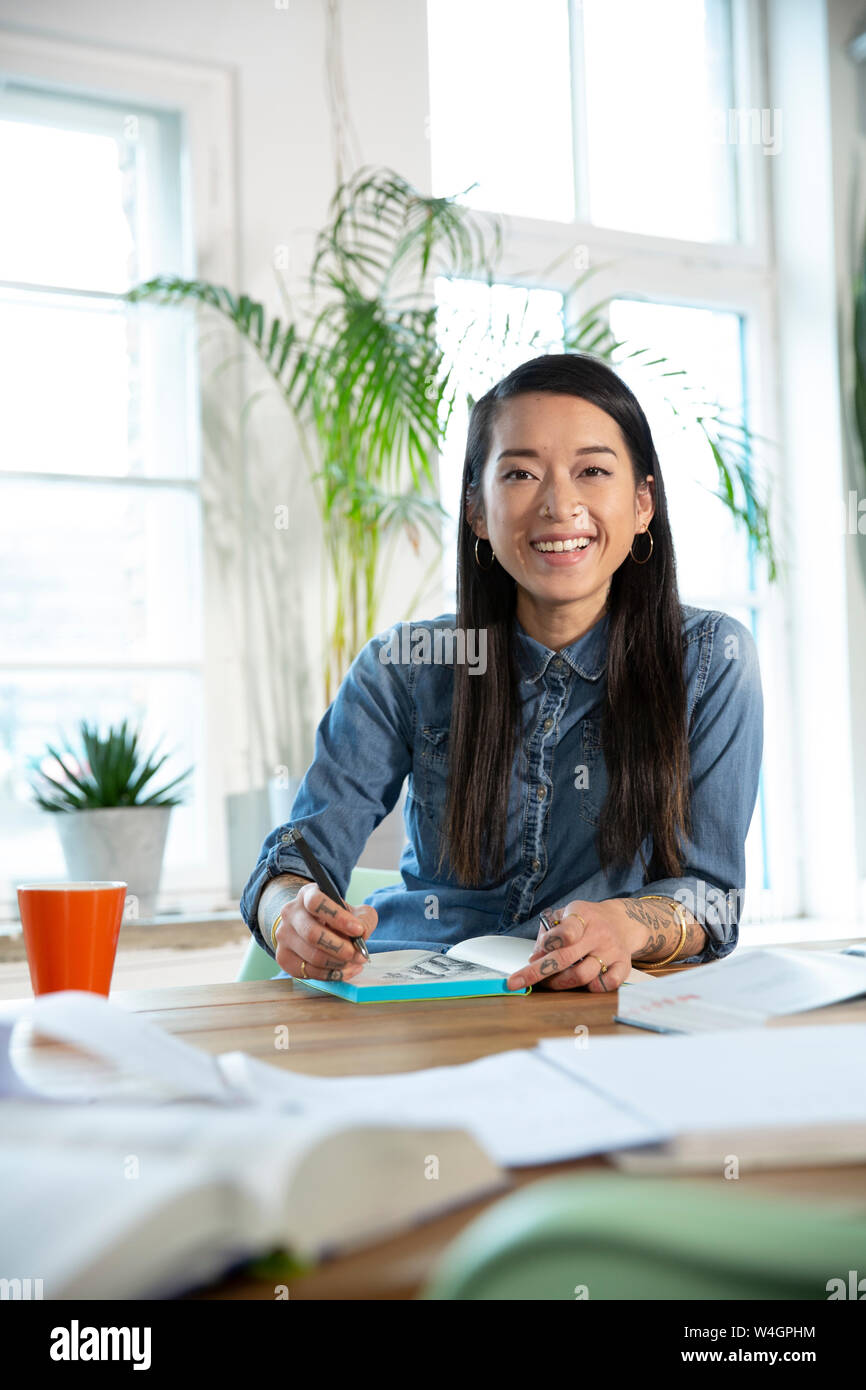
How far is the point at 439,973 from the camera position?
96 cm

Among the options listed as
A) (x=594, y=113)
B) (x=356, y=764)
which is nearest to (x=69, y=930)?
(x=356, y=764)

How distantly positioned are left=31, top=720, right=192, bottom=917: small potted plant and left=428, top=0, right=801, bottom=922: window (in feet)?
3.88

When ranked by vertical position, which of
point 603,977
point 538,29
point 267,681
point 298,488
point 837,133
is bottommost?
point 603,977

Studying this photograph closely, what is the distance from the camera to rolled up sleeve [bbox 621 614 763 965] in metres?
1.15

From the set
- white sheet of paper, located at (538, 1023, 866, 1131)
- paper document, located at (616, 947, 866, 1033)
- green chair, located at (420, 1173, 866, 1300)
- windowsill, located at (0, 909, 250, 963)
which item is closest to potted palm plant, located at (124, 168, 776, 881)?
windowsill, located at (0, 909, 250, 963)

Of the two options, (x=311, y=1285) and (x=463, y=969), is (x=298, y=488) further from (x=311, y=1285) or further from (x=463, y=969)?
(x=311, y=1285)

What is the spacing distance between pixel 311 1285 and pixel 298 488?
2.49m

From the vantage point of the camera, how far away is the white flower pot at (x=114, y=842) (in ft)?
7.34

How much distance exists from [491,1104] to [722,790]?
78 cm

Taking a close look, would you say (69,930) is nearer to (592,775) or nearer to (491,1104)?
(491,1104)

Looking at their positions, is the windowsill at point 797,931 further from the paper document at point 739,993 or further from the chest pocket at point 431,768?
the paper document at point 739,993
